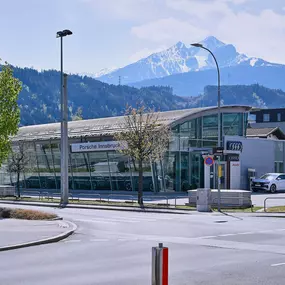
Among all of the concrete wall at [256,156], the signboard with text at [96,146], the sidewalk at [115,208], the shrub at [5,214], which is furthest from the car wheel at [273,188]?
the shrub at [5,214]

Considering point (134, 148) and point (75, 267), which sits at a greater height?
point (134, 148)

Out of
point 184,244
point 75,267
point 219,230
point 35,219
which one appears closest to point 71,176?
point 35,219

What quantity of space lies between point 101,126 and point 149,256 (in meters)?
43.7

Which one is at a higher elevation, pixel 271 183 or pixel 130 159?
pixel 130 159

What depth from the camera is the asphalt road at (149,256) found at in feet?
36.0

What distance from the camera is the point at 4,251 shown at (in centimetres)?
1494

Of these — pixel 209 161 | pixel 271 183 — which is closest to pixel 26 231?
pixel 209 161

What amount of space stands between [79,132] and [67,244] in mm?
42082

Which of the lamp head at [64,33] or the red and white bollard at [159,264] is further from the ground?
the lamp head at [64,33]

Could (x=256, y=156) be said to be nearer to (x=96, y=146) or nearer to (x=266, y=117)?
(x=96, y=146)

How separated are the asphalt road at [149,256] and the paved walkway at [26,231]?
75 centimetres

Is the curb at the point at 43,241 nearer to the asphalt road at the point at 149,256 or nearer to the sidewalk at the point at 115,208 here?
the asphalt road at the point at 149,256

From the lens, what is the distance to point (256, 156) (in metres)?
54.9

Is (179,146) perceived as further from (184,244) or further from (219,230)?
(184,244)
